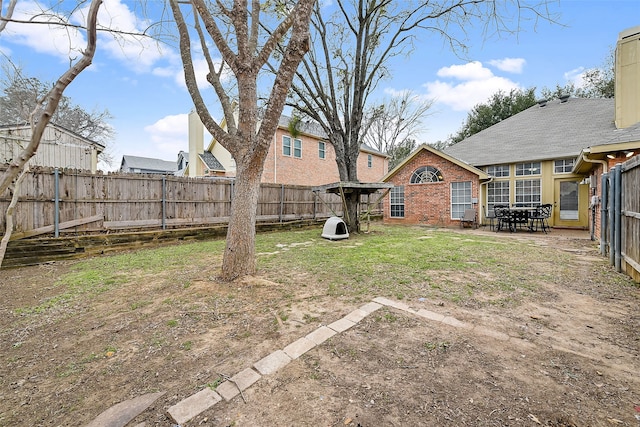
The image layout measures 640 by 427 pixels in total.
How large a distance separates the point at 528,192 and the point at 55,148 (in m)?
19.4

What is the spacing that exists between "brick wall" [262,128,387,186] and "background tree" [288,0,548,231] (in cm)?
554

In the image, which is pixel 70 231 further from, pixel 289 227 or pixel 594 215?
pixel 594 215

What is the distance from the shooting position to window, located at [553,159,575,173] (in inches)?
444

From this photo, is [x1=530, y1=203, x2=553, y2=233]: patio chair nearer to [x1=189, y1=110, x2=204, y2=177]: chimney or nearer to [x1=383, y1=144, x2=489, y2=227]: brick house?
[x1=383, y1=144, x2=489, y2=227]: brick house

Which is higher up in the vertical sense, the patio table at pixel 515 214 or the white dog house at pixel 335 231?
the patio table at pixel 515 214

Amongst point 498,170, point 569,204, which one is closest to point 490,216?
point 498,170

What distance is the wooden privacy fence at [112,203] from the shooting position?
232 inches

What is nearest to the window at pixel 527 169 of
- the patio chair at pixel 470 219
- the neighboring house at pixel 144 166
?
the patio chair at pixel 470 219

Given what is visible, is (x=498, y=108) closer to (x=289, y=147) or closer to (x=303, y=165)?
(x=303, y=165)

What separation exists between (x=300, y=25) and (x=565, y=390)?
4.88m

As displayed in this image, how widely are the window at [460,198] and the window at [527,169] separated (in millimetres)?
2130

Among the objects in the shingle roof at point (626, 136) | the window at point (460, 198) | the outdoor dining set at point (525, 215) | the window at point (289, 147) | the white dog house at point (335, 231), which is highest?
the window at point (289, 147)

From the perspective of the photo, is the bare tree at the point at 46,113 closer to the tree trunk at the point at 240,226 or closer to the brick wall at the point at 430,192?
the tree trunk at the point at 240,226

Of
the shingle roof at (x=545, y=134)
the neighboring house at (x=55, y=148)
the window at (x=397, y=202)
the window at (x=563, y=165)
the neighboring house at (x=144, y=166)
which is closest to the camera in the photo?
the neighboring house at (x=55, y=148)
